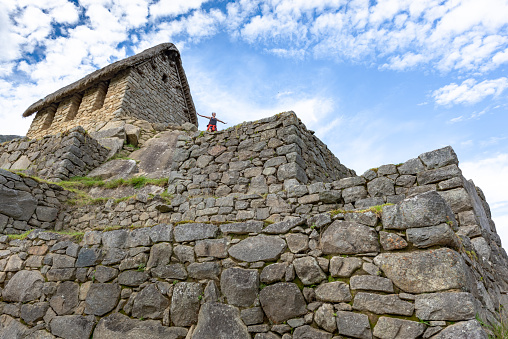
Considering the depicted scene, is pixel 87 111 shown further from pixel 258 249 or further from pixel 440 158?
pixel 440 158

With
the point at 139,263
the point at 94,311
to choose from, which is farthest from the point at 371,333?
the point at 94,311

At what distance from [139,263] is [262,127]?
179 inches

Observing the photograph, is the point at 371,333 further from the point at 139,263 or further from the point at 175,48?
the point at 175,48

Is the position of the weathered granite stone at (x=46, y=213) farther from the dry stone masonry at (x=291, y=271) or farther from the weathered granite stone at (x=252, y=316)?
the weathered granite stone at (x=252, y=316)

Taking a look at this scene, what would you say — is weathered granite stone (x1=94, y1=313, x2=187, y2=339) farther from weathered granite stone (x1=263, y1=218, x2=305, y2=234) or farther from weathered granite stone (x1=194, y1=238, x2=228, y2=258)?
weathered granite stone (x1=263, y1=218, x2=305, y2=234)

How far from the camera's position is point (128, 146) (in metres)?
10.8

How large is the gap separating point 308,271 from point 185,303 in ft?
4.01

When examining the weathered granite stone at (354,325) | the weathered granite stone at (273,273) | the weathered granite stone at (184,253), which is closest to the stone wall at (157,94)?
the weathered granite stone at (184,253)

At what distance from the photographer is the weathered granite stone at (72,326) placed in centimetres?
289

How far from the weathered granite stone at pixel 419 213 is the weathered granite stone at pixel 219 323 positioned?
1.51m

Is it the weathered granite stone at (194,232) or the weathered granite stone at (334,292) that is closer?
the weathered granite stone at (334,292)

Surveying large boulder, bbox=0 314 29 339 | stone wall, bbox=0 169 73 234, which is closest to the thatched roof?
stone wall, bbox=0 169 73 234

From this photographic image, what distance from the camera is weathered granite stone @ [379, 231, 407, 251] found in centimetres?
222

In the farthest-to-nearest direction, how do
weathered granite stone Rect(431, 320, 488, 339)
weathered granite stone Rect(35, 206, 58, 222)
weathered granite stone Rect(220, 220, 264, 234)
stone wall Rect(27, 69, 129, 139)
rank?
stone wall Rect(27, 69, 129, 139)
weathered granite stone Rect(35, 206, 58, 222)
weathered granite stone Rect(220, 220, 264, 234)
weathered granite stone Rect(431, 320, 488, 339)
